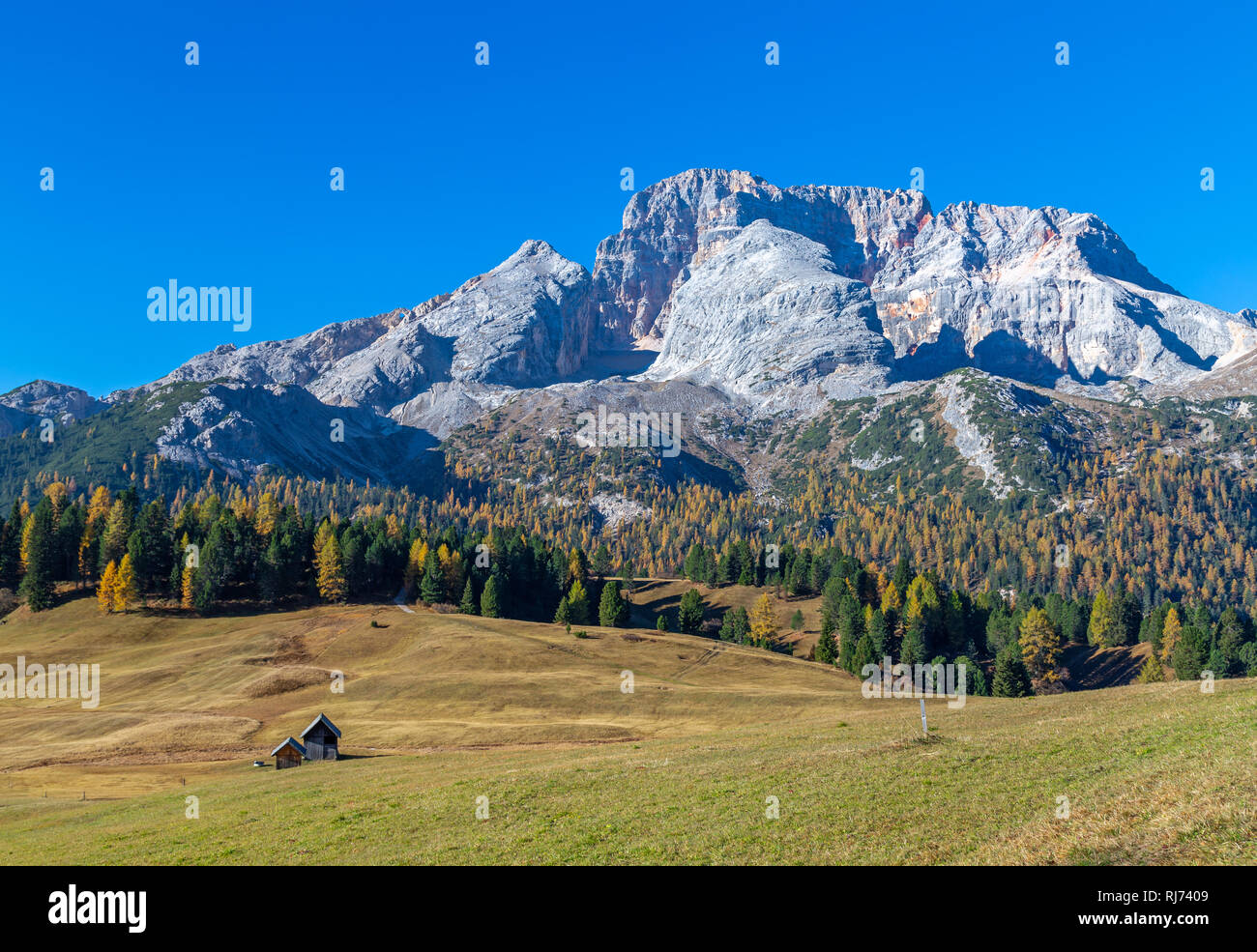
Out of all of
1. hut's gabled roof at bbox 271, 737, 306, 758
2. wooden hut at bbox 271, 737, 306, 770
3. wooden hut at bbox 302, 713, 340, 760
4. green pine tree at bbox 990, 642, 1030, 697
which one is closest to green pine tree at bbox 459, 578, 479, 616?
wooden hut at bbox 302, 713, 340, 760

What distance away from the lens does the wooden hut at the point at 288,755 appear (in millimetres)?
66500

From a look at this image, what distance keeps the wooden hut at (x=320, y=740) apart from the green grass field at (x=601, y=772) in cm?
436

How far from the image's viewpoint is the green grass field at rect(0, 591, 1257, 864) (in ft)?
78.9

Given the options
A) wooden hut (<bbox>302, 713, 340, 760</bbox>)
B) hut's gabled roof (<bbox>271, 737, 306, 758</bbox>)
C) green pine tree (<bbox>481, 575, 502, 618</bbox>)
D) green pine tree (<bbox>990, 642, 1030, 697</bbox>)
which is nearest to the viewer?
hut's gabled roof (<bbox>271, 737, 306, 758</bbox>)

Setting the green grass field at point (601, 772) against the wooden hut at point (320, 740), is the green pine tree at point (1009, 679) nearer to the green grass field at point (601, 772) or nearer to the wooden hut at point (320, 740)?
the green grass field at point (601, 772)

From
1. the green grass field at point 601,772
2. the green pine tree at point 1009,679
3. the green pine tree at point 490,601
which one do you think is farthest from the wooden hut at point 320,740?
the green pine tree at point 1009,679

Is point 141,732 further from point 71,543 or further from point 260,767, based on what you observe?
point 71,543

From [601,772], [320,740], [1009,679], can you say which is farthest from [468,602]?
[601,772]

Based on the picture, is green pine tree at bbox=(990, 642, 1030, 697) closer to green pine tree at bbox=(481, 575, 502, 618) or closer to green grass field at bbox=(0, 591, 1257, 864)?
green grass field at bbox=(0, 591, 1257, 864)

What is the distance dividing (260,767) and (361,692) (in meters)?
32.2

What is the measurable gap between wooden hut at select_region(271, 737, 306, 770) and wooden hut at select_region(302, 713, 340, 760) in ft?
4.52

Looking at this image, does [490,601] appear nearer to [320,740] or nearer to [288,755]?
[320,740]

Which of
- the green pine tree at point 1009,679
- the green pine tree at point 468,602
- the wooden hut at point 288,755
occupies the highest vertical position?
the green pine tree at point 468,602
